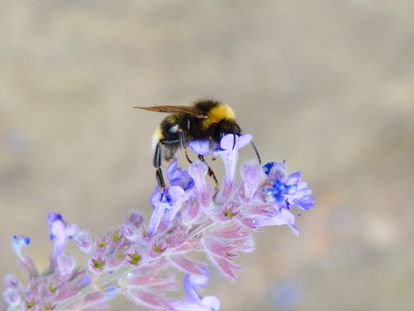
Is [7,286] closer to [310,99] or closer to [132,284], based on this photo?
[132,284]

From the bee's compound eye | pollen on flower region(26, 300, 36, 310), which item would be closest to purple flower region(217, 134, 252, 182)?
the bee's compound eye

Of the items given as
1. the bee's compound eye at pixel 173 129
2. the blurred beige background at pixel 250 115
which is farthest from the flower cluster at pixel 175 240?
the blurred beige background at pixel 250 115

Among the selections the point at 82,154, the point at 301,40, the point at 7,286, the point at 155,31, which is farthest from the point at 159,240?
the point at 301,40

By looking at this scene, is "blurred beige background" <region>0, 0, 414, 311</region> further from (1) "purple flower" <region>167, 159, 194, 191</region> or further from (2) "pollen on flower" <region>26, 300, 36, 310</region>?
(2) "pollen on flower" <region>26, 300, 36, 310</region>

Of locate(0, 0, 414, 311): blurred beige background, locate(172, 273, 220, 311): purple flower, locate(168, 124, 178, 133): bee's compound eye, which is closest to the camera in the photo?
locate(172, 273, 220, 311): purple flower

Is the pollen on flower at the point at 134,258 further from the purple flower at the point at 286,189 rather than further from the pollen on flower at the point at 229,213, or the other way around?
the purple flower at the point at 286,189

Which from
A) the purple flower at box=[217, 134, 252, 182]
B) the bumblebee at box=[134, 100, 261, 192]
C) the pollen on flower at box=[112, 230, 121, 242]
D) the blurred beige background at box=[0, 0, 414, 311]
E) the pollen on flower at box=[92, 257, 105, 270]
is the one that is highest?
the blurred beige background at box=[0, 0, 414, 311]
